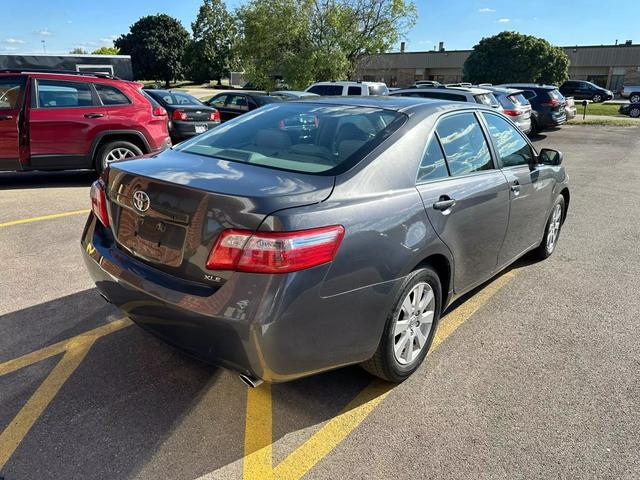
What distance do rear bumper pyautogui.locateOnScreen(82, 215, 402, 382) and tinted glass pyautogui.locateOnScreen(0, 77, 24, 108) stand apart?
6.06 meters

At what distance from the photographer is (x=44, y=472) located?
7.30ft

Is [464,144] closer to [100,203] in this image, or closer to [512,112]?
[100,203]

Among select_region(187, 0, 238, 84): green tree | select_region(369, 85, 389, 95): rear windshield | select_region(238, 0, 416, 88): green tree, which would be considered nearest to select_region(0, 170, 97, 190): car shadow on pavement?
select_region(369, 85, 389, 95): rear windshield

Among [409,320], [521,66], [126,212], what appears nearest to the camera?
[126,212]

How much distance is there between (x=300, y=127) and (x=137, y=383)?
184 cm

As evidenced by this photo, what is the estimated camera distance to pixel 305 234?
2.22 m

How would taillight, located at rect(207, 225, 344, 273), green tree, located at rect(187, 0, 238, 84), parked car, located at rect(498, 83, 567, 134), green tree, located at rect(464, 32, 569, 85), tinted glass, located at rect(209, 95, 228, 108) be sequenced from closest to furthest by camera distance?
taillight, located at rect(207, 225, 344, 273), tinted glass, located at rect(209, 95, 228, 108), parked car, located at rect(498, 83, 567, 134), green tree, located at rect(464, 32, 569, 85), green tree, located at rect(187, 0, 238, 84)

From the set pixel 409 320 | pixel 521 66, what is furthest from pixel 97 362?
pixel 521 66

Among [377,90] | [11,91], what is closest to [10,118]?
[11,91]

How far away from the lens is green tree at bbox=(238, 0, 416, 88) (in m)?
27.0

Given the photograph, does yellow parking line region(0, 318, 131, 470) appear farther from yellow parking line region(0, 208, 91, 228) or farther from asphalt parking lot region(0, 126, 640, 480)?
yellow parking line region(0, 208, 91, 228)

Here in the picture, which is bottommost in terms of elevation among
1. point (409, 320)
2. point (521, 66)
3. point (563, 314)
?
point (563, 314)

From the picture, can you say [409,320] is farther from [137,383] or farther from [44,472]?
[44,472]

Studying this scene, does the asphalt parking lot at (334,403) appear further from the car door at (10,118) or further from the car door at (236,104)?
the car door at (236,104)
